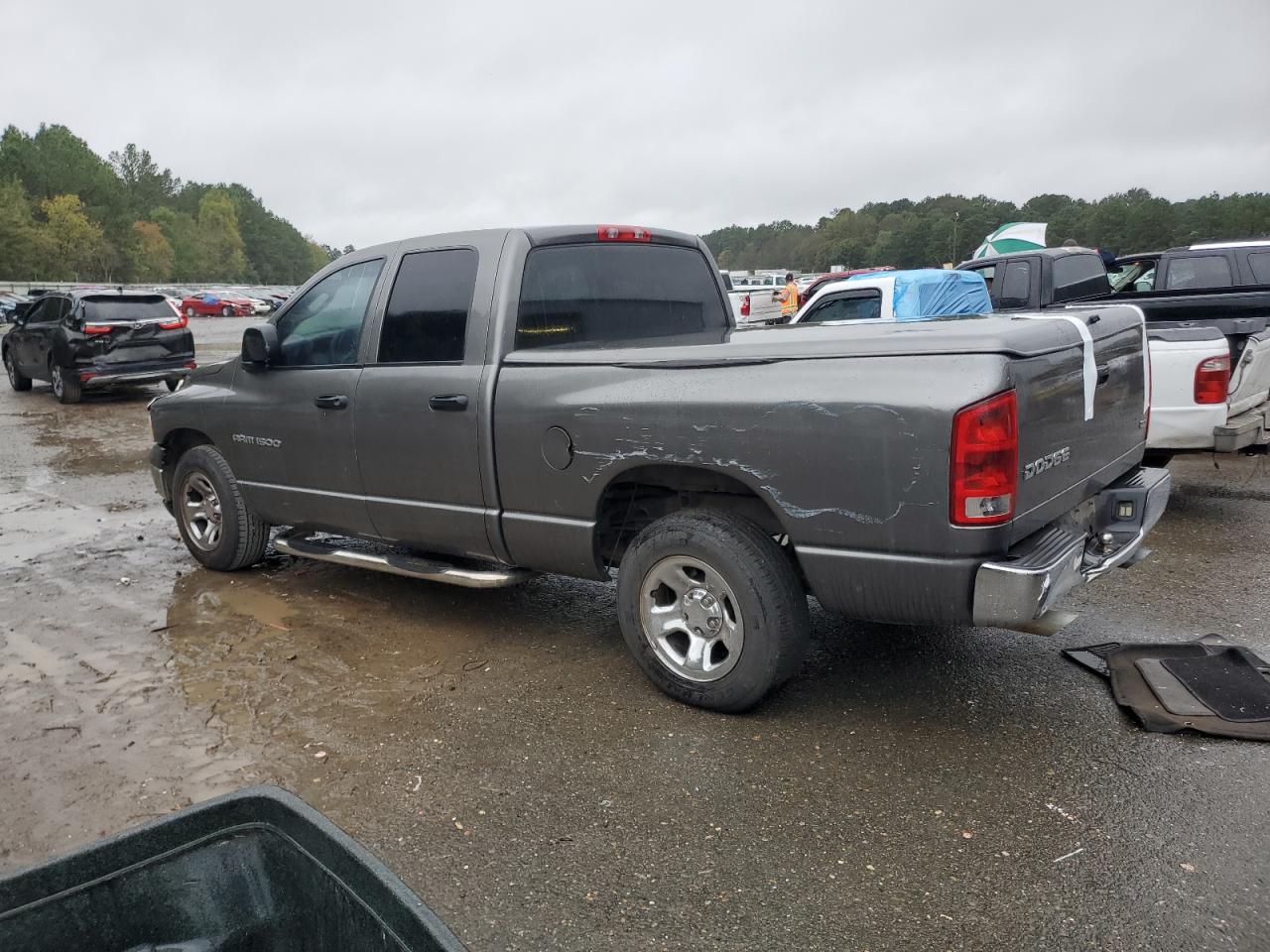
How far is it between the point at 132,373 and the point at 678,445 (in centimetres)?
1398

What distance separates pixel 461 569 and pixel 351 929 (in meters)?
3.19

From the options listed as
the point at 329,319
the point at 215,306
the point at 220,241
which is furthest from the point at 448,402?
the point at 220,241

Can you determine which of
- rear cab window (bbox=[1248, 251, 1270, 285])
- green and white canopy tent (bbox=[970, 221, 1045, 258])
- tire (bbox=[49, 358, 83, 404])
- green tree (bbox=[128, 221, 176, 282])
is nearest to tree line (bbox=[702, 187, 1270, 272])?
green and white canopy tent (bbox=[970, 221, 1045, 258])

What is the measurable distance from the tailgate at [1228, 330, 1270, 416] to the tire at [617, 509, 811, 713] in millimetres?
4608

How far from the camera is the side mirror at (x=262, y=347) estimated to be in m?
5.16

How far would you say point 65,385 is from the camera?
15109mm

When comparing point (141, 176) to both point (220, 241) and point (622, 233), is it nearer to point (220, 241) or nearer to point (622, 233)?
point (220, 241)

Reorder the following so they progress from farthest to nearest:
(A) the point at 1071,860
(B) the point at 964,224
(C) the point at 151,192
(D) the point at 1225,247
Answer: (C) the point at 151,192
(B) the point at 964,224
(D) the point at 1225,247
(A) the point at 1071,860

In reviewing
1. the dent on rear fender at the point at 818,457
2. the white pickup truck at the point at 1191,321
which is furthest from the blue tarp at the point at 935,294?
the dent on rear fender at the point at 818,457

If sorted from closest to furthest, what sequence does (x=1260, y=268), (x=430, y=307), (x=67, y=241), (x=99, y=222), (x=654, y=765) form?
(x=654, y=765) → (x=430, y=307) → (x=1260, y=268) → (x=67, y=241) → (x=99, y=222)

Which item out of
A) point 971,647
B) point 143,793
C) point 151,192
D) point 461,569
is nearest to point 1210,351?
point 971,647

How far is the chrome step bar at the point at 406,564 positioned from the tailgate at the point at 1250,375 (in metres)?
5.16

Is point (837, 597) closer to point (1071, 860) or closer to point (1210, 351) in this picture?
point (1071, 860)

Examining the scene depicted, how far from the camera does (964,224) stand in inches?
2197
